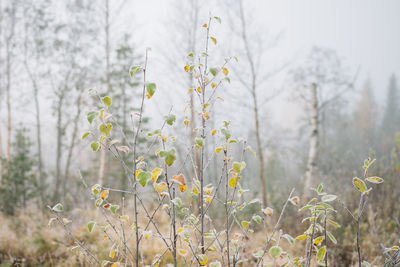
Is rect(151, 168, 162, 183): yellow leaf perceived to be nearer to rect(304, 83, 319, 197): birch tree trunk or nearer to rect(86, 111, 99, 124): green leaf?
rect(86, 111, 99, 124): green leaf

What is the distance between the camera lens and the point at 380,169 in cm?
579

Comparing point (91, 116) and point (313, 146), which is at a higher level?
point (91, 116)

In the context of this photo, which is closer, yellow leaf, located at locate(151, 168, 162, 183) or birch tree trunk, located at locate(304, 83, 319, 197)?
yellow leaf, located at locate(151, 168, 162, 183)

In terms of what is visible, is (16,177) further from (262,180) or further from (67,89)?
(262,180)

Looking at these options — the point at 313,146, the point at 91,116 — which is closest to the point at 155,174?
the point at 91,116

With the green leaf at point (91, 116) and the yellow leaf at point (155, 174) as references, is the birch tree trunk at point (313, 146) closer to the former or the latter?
the yellow leaf at point (155, 174)

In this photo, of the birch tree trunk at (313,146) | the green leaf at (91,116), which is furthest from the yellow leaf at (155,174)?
the birch tree trunk at (313,146)

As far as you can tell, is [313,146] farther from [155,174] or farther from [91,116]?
[91,116]

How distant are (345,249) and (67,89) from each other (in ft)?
27.0

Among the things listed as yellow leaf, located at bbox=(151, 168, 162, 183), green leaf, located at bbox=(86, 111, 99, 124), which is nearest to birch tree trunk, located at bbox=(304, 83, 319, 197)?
yellow leaf, located at bbox=(151, 168, 162, 183)

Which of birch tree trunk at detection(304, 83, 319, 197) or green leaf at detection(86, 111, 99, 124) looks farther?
birch tree trunk at detection(304, 83, 319, 197)

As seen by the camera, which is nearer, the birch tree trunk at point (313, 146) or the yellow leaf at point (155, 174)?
the yellow leaf at point (155, 174)

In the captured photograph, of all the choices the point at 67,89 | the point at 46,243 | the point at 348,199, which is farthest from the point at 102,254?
the point at 67,89

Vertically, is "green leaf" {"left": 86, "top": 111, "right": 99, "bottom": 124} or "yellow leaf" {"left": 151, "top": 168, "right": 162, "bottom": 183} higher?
"green leaf" {"left": 86, "top": 111, "right": 99, "bottom": 124}
